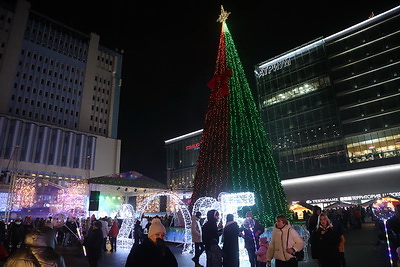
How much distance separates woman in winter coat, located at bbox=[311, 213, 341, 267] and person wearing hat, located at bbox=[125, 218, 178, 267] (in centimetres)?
325

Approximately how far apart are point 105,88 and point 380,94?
5057cm

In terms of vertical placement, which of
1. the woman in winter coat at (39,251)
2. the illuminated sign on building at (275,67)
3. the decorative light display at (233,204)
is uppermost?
the illuminated sign on building at (275,67)

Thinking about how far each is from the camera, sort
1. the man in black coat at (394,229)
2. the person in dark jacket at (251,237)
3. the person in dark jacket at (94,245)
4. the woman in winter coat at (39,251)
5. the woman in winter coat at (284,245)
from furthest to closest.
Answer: the man in black coat at (394,229) < the person in dark jacket at (251,237) < the person in dark jacket at (94,245) < the woman in winter coat at (284,245) < the woman in winter coat at (39,251)

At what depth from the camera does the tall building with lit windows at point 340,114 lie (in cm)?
3722

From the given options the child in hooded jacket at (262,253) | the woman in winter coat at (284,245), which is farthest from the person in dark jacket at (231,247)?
the woman in winter coat at (284,245)

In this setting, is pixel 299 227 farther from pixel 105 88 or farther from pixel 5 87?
pixel 105 88

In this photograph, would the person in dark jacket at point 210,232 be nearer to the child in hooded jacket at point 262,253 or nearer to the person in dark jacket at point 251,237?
the child in hooded jacket at point 262,253

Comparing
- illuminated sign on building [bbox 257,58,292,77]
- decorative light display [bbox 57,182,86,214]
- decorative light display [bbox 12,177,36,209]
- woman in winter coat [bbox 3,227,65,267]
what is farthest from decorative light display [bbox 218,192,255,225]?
illuminated sign on building [bbox 257,58,292,77]

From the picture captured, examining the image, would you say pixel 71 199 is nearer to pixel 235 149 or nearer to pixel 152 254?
pixel 235 149

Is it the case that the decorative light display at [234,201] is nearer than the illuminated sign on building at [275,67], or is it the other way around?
the decorative light display at [234,201]

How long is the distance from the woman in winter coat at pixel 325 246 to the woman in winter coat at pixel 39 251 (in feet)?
13.6

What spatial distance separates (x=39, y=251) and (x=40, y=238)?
127 millimetres

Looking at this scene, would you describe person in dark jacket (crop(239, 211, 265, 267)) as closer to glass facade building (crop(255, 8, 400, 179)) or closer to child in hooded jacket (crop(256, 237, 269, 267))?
child in hooded jacket (crop(256, 237, 269, 267))

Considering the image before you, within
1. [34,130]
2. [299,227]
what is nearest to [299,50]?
[299,227]
